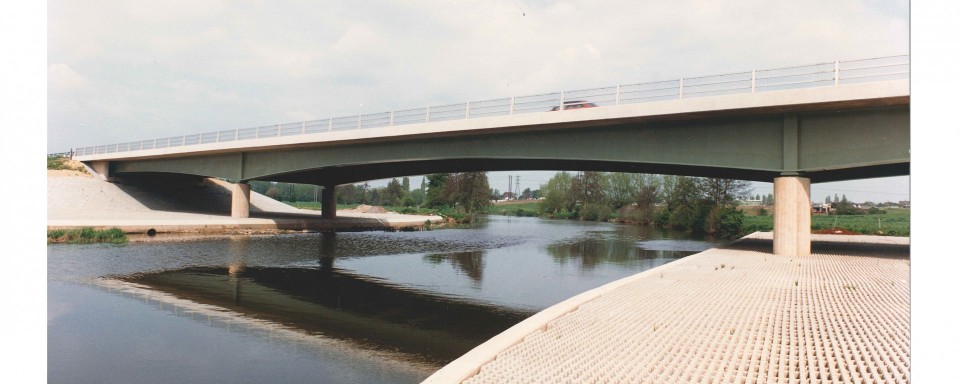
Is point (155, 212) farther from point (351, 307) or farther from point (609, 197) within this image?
point (609, 197)

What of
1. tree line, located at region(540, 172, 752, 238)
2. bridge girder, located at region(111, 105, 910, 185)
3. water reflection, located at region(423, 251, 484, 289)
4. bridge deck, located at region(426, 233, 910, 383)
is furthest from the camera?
tree line, located at region(540, 172, 752, 238)

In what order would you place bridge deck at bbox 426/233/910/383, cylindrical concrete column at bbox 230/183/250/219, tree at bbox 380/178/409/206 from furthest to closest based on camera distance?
1. tree at bbox 380/178/409/206
2. cylindrical concrete column at bbox 230/183/250/219
3. bridge deck at bbox 426/233/910/383

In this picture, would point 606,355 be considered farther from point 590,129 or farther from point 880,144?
point 590,129

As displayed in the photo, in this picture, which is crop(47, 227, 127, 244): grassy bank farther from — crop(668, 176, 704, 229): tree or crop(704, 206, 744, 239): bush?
crop(668, 176, 704, 229): tree

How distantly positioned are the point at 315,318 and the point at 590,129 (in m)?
14.9

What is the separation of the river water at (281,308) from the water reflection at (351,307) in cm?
4

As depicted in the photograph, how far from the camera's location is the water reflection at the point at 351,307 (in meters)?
10.1

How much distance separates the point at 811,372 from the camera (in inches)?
225

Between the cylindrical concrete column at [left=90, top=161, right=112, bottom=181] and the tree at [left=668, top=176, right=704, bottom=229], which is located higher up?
the cylindrical concrete column at [left=90, top=161, right=112, bottom=181]

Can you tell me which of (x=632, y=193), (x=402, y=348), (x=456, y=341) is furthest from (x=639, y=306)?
(x=632, y=193)

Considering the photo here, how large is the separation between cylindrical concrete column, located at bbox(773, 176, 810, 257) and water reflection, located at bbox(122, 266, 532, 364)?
39.1 ft

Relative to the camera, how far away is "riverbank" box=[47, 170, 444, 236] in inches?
1260

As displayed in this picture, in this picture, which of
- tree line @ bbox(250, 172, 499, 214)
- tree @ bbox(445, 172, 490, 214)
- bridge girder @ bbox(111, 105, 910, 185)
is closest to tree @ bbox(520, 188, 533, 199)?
tree line @ bbox(250, 172, 499, 214)

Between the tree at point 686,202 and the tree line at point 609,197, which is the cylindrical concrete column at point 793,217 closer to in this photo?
the tree line at point 609,197
